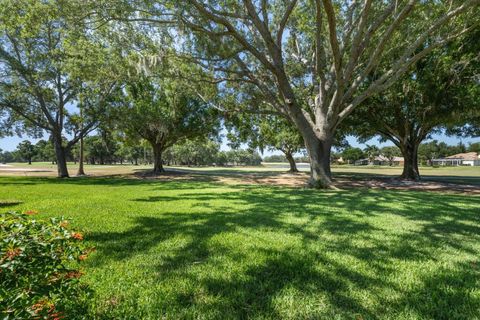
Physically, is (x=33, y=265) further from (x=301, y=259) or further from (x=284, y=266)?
(x=301, y=259)

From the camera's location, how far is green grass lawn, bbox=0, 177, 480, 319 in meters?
2.38

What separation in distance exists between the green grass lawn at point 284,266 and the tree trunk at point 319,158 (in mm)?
7536

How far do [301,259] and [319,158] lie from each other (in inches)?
420

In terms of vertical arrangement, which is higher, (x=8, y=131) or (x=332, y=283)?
(x=8, y=131)

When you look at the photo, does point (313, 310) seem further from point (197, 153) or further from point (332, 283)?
point (197, 153)

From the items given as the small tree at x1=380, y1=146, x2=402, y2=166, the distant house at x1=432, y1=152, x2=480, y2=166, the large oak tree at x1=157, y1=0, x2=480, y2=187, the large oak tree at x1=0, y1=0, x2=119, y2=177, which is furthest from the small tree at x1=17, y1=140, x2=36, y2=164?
the distant house at x1=432, y1=152, x2=480, y2=166

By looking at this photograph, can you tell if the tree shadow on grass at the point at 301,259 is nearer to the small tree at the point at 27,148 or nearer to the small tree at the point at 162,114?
the small tree at the point at 162,114

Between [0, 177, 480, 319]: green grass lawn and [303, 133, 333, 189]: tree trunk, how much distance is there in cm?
754

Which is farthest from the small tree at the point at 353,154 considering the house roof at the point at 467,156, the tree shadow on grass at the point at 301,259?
the tree shadow on grass at the point at 301,259

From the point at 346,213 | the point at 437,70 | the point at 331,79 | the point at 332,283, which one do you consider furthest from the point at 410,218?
the point at 437,70

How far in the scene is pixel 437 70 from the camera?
15.4m

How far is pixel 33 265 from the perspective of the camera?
64.8 inches

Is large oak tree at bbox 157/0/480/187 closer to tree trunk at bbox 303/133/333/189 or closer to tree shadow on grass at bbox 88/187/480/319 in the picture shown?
tree trunk at bbox 303/133/333/189

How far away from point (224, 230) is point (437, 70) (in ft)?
57.0
